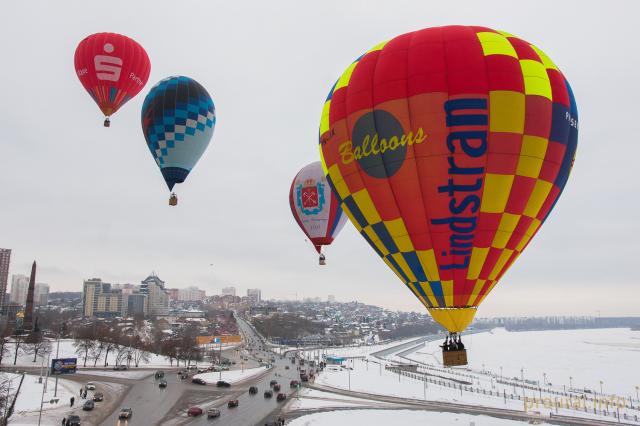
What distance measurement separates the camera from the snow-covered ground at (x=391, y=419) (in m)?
32.3

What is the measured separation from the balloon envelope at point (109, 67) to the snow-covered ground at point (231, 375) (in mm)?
34242

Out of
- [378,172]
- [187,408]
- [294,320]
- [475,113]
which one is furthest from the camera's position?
[294,320]

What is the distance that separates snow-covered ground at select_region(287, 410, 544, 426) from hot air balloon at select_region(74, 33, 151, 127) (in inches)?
952

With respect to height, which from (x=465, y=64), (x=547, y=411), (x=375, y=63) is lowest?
(x=547, y=411)

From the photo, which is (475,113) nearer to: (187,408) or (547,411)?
(187,408)

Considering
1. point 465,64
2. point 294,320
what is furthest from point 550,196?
point 294,320

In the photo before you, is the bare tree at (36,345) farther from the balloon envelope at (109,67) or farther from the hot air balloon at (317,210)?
the hot air balloon at (317,210)

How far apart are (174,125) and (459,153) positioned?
1914 cm

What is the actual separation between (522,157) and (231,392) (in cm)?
3870

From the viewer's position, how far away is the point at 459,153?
1409 cm

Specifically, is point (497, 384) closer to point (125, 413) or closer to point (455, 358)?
point (125, 413)

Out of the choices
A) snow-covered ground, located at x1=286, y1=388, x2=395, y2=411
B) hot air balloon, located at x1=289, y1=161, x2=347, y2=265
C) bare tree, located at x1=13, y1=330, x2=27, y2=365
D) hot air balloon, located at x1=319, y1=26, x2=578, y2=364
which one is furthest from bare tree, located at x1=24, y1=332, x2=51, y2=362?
hot air balloon, located at x1=319, y1=26, x2=578, y2=364

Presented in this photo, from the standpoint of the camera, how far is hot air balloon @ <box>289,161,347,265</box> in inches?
1239

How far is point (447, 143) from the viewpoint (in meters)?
→ 14.1
